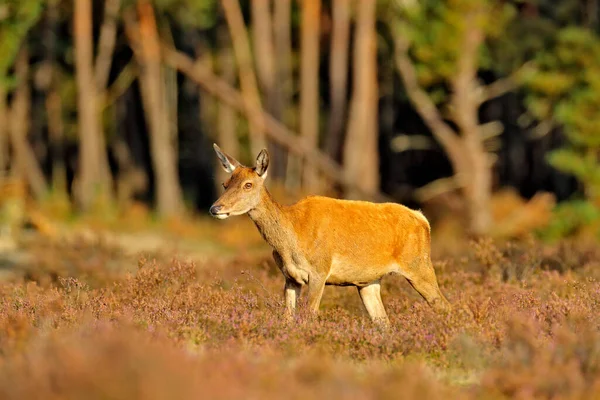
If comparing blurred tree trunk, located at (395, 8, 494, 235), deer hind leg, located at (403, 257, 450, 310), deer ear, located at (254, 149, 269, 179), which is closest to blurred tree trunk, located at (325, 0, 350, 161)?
blurred tree trunk, located at (395, 8, 494, 235)

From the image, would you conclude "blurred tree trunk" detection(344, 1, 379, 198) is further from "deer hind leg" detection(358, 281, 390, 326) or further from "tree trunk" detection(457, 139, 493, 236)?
"deer hind leg" detection(358, 281, 390, 326)

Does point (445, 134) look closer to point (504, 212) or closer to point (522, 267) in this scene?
point (504, 212)

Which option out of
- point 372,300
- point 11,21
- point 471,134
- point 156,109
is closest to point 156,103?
point 156,109

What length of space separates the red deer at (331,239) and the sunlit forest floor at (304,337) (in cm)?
39

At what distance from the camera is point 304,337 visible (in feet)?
36.0

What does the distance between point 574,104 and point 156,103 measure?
1424 cm

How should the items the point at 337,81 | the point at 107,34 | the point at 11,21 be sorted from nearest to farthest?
the point at 11,21
the point at 337,81
the point at 107,34

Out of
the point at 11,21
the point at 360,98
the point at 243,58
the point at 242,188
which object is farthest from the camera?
the point at 243,58

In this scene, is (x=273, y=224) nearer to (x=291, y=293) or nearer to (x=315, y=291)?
(x=291, y=293)

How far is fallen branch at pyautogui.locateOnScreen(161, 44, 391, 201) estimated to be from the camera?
34.9 m

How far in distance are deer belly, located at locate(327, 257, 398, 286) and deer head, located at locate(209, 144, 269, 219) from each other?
111 cm

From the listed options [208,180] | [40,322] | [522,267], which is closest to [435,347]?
[40,322]

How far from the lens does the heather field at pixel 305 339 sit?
712 centimetres

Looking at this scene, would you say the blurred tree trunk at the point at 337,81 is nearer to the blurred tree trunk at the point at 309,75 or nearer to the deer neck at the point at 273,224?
the blurred tree trunk at the point at 309,75
